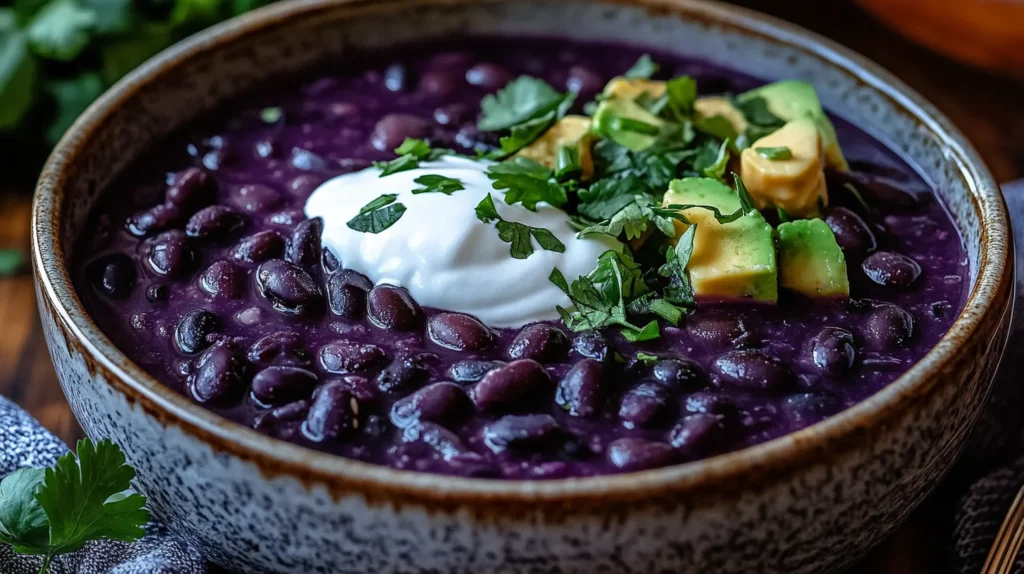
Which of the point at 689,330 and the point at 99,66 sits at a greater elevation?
the point at 689,330

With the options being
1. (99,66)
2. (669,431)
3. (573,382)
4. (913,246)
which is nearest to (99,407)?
(573,382)

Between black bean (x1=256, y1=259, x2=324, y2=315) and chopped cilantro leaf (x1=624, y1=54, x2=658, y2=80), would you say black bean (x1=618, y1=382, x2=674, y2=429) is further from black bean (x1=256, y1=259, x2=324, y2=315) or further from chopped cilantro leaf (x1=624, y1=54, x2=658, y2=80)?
chopped cilantro leaf (x1=624, y1=54, x2=658, y2=80)

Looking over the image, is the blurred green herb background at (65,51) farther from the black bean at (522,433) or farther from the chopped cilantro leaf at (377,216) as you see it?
the black bean at (522,433)

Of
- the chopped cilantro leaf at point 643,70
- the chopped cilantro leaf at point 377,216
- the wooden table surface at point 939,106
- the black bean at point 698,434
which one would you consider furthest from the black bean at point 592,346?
the chopped cilantro leaf at point 643,70

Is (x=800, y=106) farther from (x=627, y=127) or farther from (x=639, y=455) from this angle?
(x=639, y=455)

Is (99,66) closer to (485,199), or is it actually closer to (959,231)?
(485,199)

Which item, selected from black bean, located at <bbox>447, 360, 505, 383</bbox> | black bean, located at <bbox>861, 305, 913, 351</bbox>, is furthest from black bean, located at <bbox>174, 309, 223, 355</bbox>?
black bean, located at <bbox>861, 305, 913, 351</bbox>
